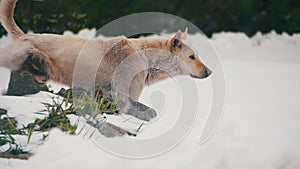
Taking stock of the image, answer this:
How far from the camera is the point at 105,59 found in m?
2.65

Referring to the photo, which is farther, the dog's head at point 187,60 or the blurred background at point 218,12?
the blurred background at point 218,12

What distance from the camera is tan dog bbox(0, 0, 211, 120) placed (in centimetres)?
263

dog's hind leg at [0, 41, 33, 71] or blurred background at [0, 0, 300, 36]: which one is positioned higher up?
blurred background at [0, 0, 300, 36]

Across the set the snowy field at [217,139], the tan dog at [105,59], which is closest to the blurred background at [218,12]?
the snowy field at [217,139]

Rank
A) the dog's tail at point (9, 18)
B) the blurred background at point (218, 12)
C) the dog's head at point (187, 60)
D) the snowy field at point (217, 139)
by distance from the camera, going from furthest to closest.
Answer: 1. the blurred background at point (218, 12)
2. the dog's tail at point (9, 18)
3. the dog's head at point (187, 60)
4. the snowy field at point (217, 139)

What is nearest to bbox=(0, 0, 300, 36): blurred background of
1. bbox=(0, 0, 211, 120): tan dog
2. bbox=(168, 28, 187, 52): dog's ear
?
bbox=(0, 0, 211, 120): tan dog

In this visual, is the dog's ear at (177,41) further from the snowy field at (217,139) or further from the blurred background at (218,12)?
the blurred background at (218,12)

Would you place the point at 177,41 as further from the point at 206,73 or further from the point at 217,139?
the point at 217,139

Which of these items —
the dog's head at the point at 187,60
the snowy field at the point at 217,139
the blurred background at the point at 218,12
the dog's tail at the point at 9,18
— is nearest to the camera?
the snowy field at the point at 217,139

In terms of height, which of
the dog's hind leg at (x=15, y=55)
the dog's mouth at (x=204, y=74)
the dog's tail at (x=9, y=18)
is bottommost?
the dog's hind leg at (x=15, y=55)

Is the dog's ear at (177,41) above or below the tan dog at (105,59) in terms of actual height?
above

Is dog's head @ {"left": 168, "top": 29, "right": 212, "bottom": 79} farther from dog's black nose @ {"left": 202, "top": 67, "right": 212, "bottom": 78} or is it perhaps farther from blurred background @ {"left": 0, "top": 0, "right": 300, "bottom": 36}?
blurred background @ {"left": 0, "top": 0, "right": 300, "bottom": 36}

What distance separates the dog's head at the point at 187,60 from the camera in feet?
8.55

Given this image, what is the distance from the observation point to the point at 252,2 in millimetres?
5395
